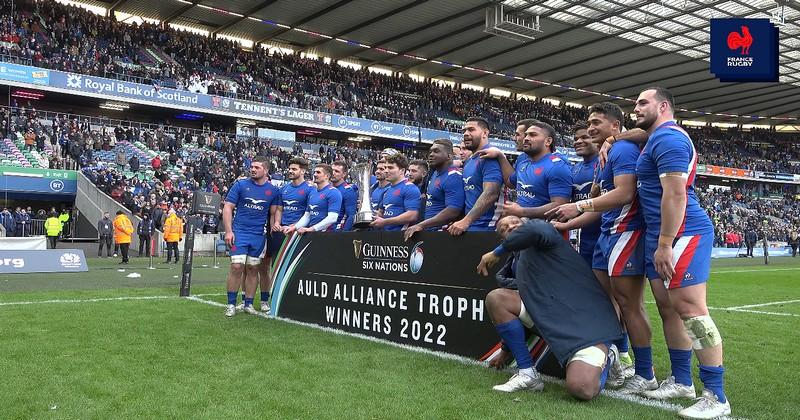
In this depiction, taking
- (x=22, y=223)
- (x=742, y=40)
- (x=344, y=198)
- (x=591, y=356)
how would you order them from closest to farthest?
(x=591, y=356), (x=344, y=198), (x=22, y=223), (x=742, y=40)

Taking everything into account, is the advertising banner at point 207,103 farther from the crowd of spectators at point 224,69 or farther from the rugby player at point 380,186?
the rugby player at point 380,186

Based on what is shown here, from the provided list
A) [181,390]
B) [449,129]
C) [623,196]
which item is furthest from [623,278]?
[449,129]

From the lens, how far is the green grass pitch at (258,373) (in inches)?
151

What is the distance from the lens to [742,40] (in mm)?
25938

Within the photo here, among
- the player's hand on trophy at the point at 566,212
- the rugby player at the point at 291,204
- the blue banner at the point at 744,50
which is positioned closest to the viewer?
the player's hand on trophy at the point at 566,212

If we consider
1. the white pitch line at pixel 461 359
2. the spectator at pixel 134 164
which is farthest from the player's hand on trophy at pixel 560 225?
the spectator at pixel 134 164

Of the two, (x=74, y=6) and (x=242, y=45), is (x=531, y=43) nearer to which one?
(x=242, y=45)

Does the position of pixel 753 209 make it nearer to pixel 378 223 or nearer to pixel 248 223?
pixel 248 223

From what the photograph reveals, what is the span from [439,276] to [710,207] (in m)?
50.8

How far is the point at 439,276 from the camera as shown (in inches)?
230

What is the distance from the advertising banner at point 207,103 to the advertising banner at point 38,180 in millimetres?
5227

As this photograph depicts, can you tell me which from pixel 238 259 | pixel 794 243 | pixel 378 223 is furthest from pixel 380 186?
pixel 794 243

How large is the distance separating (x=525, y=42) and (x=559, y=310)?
3760 centimetres

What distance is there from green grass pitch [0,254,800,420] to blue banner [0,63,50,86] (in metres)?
22.6
